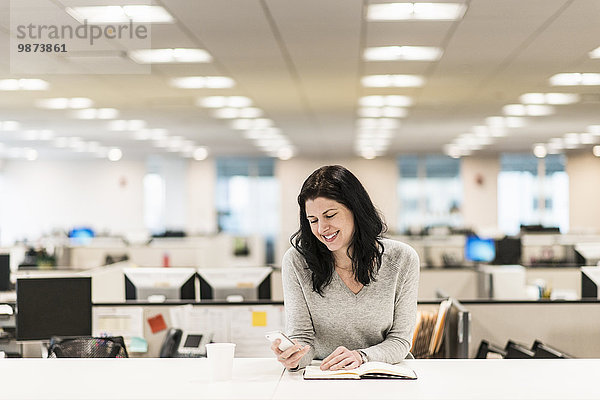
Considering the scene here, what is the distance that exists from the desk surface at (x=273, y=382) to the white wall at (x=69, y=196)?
692 inches

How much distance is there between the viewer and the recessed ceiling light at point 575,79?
310 inches

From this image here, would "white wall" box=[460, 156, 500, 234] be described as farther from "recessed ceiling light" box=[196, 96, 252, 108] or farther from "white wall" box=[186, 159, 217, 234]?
"recessed ceiling light" box=[196, 96, 252, 108]

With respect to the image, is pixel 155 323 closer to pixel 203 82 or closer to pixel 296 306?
pixel 296 306

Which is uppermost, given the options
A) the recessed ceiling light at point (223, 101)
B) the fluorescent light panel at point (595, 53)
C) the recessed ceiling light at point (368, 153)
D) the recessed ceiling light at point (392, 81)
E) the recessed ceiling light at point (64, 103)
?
the fluorescent light panel at point (595, 53)

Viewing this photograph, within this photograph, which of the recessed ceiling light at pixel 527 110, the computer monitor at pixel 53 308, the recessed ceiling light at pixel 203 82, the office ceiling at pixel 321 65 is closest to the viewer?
the computer monitor at pixel 53 308

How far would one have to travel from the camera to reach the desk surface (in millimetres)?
2086

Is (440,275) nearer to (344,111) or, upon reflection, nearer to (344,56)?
(344,56)

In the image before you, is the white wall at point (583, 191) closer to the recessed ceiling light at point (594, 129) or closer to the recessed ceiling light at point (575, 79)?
the recessed ceiling light at point (594, 129)

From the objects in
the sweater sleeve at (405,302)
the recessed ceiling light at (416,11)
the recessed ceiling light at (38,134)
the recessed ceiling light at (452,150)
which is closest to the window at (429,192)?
the recessed ceiling light at (452,150)

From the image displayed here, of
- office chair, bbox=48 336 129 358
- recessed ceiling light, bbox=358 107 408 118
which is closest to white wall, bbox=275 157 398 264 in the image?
recessed ceiling light, bbox=358 107 408 118

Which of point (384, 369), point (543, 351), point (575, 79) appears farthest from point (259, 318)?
point (575, 79)

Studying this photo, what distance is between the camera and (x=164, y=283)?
4766 mm

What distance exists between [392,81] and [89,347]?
549 centimetres

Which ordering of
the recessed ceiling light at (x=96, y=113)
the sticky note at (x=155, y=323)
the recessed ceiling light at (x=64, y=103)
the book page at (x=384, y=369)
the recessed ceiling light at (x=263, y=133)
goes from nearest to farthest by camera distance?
1. the book page at (x=384, y=369)
2. the sticky note at (x=155, y=323)
3. the recessed ceiling light at (x=64, y=103)
4. the recessed ceiling light at (x=96, y=113)
5. the recessed ceiling light at (x=263, y=133)
